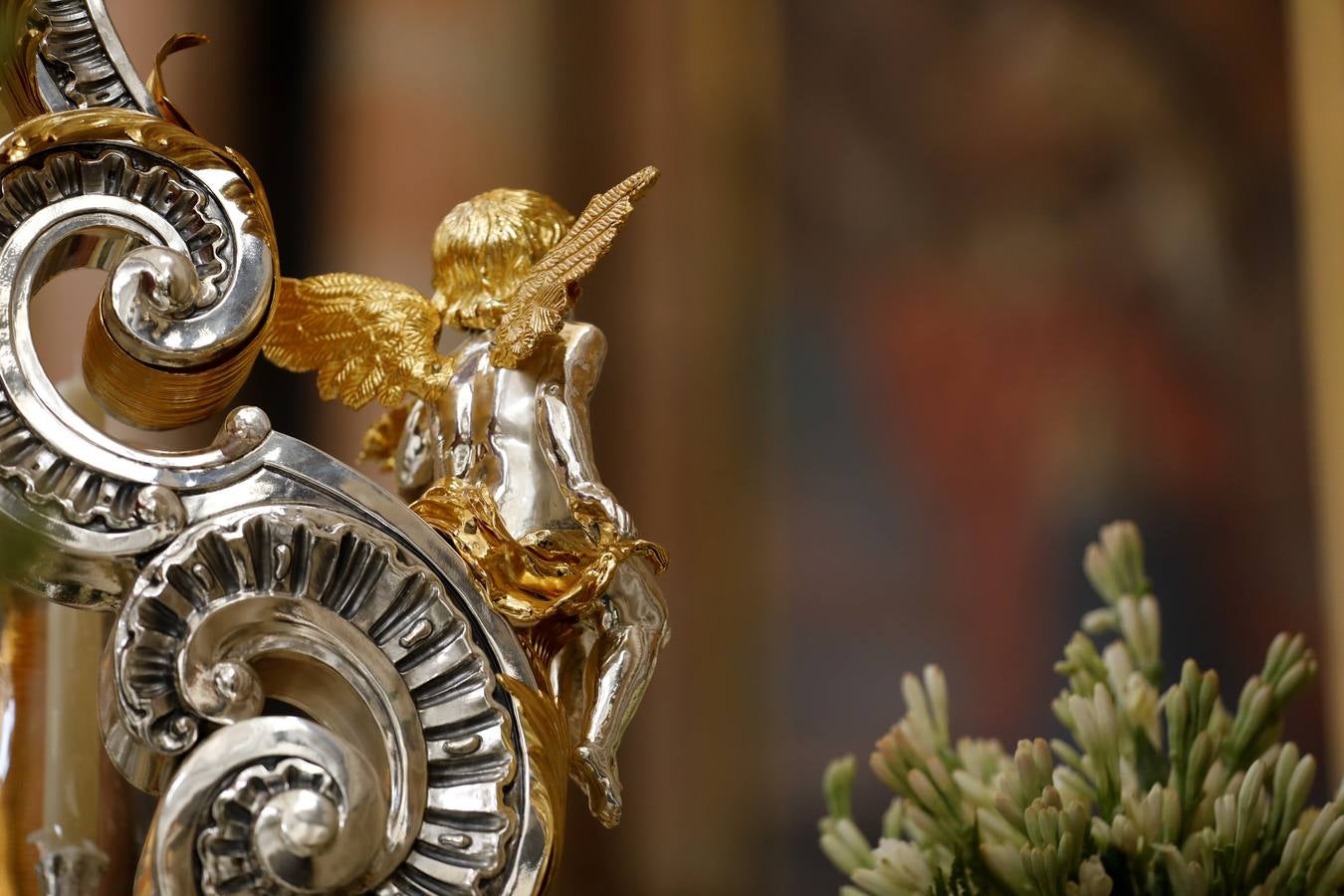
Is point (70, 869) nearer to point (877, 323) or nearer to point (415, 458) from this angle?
point (415, 458)

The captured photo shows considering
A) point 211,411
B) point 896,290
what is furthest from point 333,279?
point 896,290

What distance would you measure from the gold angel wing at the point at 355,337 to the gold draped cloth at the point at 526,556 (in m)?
0.08

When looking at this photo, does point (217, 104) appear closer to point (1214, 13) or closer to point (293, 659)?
point (293, 659)

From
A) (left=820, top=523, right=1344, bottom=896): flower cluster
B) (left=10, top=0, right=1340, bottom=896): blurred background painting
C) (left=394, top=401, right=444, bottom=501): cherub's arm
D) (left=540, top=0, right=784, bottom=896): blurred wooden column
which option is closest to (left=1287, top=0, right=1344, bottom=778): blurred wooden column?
(left=10, top=0, right=1340, bottom=896): blurred background painting

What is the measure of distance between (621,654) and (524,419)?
0.12 metres

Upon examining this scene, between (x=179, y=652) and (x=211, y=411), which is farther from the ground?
(x=211, y=411)

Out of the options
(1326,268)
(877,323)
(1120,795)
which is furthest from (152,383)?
(1326,268)

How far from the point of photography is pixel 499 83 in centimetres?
242

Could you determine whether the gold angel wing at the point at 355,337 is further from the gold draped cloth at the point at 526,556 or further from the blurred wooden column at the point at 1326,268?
the blurred wooden column at the point at 1326,268

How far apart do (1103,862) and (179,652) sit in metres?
0.49

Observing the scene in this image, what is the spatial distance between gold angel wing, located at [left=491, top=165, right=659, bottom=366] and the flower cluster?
32 centimetres

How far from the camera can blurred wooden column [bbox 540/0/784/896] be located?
2.39 m

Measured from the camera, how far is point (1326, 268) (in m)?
2.68

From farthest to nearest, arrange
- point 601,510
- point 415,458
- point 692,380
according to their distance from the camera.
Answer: point 692,380 → point 415,458 → point 601,510
